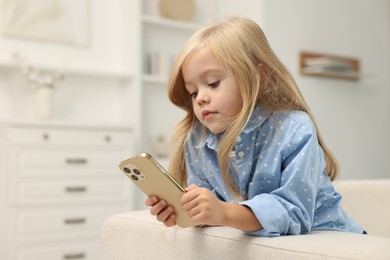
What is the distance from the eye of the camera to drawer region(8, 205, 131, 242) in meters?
3.56

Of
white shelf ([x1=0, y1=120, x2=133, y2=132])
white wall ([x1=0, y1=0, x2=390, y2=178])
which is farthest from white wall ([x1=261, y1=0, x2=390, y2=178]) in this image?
white shelf ([x1=0, y1=120, x2=133, y2=132])

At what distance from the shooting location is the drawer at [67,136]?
356 centimetres

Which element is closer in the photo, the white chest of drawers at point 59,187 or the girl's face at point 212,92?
the girl's face at point 212,92

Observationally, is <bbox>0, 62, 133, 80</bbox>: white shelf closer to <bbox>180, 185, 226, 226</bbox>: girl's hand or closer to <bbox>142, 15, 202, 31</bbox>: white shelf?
<bbox>142, 15, 202, 31</bbox>: white shelf

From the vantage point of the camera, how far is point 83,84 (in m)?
4.39

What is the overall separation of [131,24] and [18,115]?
3.52 ft

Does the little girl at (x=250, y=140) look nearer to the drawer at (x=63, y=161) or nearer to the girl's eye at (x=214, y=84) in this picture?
the girl's eye at (x=214, y=84)

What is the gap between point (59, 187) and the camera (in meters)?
3.73

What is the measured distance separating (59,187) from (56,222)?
0.71 ft

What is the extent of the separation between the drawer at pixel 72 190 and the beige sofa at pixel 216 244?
2.15m

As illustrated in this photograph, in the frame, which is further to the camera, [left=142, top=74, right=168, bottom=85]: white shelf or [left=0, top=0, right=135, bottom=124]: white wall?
[left=142, top=74, right=168, bottom=85]: white shelf

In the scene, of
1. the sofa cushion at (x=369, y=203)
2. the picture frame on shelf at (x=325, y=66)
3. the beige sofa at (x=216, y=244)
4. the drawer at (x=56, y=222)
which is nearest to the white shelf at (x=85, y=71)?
the drawer at (x=56, y=222)

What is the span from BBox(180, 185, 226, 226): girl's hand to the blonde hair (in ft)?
0.76

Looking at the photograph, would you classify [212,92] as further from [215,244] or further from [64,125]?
[64,125]
